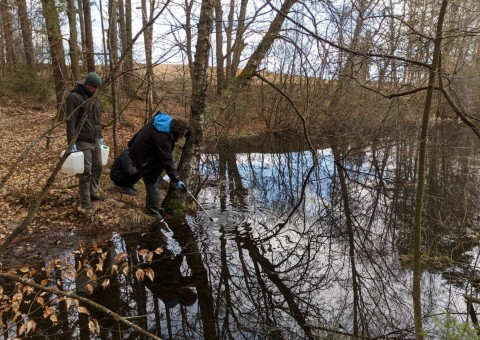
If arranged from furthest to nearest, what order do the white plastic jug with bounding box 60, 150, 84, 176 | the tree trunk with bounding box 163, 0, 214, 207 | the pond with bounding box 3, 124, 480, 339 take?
the tree trunk with bounding box 163, 0, 214, 207 → the white plastic jug with bounding box 60, 150, 84, 176 → the pond with bounding box 3, 124, 480, 339

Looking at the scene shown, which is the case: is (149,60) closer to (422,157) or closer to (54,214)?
(54,214)

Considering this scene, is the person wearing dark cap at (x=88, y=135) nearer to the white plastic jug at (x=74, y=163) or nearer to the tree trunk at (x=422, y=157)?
the white plastic jug at (x=74, y=163)

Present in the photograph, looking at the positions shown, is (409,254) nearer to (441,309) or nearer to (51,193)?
(441,309)

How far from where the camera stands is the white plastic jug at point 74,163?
5023 millimetres

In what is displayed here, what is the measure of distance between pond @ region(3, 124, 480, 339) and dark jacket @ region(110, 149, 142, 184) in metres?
1.00

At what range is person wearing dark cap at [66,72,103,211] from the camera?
4.93 meters

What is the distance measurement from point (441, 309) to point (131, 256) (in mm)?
3785

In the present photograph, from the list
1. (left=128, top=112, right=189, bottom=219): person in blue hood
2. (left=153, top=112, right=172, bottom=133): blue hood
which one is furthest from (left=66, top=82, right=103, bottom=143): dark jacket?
(left=153, top=112, right=172, bottom=133): blue hood

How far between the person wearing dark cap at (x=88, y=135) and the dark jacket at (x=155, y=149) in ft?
1.83

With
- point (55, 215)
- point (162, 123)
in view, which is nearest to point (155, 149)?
point (162, 123)

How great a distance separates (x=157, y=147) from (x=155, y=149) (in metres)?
0.21

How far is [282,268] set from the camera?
4.89m

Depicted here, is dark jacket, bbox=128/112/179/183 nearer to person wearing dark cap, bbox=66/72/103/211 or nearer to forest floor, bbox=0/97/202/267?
person wearing dark cap, bbox=66/72/103/211

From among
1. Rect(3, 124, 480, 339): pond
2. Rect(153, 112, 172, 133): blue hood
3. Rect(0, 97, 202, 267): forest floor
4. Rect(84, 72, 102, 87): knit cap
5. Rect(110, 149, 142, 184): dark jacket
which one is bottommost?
Rect(3, 124, 480, 339): pond
